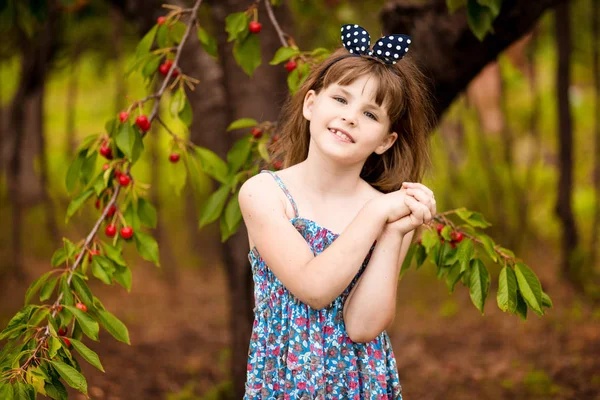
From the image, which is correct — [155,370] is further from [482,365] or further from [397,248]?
[397,248]

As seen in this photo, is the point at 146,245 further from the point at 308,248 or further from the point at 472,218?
the point at 472,218

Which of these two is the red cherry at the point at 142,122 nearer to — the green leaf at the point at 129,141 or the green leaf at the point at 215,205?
the green leaf at the point at 129,141

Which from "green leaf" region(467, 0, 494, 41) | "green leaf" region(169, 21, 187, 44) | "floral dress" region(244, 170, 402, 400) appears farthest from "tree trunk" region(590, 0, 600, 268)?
"floral dress" region(244, 170, 402, 400)

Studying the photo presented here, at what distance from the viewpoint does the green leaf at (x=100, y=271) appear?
1.92 meters

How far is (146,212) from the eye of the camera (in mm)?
2135

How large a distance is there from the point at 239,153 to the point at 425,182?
0.64m

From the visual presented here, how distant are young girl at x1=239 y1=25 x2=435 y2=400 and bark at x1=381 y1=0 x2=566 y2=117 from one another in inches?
39.4

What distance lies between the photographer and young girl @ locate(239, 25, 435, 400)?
1597 millimetres

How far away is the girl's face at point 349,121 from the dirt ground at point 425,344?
94.9 inches

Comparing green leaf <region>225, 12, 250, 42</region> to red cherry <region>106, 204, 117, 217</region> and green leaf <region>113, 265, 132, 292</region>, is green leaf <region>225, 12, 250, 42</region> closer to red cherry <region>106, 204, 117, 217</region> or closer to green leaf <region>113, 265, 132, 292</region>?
red cherry <region>106, 204, 117, 217</region>

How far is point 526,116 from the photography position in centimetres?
779

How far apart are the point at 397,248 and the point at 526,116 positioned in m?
6.66

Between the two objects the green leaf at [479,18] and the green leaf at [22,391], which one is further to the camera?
the green leaf at [479,18]

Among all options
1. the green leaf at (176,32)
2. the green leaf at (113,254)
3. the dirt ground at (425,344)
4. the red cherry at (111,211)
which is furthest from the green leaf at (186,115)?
the dirt ground at (425,344)
